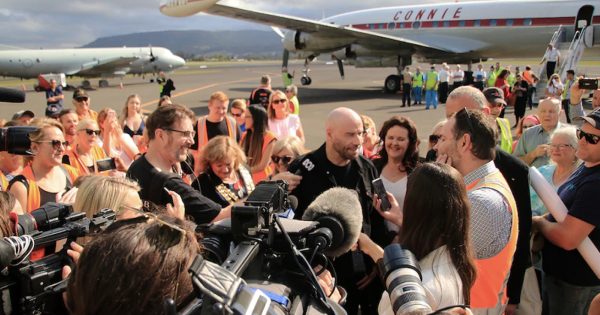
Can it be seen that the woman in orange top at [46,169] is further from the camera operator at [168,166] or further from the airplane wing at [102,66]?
the airplane wing at [102,66]

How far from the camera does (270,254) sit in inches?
59.5

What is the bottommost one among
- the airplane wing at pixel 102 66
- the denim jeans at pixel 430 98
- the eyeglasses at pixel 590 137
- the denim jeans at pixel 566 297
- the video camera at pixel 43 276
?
the denim jeans at pixel 566 297

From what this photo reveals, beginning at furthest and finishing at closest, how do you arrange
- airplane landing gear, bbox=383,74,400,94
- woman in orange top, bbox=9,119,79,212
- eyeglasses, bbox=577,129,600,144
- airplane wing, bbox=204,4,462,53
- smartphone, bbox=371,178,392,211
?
airplane landing gear, bbox=383,74,400,94, airplane wing, bbox=204,4,462,53, woman in orange top, bbox=9,119,79,212, smartphone, bbox=371,178,392,211, eyeglasses, bbox=577,129,600,144

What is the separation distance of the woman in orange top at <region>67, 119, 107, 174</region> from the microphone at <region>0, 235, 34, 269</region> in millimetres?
3547

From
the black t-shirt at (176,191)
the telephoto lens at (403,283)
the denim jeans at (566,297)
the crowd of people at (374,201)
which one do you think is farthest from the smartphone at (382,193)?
the telephoto lens at (403,283)

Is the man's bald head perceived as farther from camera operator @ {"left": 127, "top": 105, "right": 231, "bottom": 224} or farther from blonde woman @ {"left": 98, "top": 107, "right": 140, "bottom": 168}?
blonde woman @ {"left": 98, "top": 107, "right": 140, "bottom": 168}

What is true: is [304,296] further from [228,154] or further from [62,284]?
[228,154]

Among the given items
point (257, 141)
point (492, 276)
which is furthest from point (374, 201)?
point (257, 141)

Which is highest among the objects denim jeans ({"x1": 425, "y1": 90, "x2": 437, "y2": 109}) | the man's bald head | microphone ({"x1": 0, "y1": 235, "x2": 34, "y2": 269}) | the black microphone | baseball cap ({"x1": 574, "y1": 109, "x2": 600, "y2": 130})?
the black microphone

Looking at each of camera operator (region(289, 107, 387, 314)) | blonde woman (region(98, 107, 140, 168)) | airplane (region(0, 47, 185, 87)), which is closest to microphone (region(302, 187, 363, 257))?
camera operator (region(289, 107, 387, 314))

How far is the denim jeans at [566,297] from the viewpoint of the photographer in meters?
2.92

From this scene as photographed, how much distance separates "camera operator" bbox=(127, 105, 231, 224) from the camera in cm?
295

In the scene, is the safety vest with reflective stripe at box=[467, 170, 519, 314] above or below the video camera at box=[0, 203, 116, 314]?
below

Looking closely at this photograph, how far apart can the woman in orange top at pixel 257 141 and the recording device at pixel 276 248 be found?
346 centimetres
